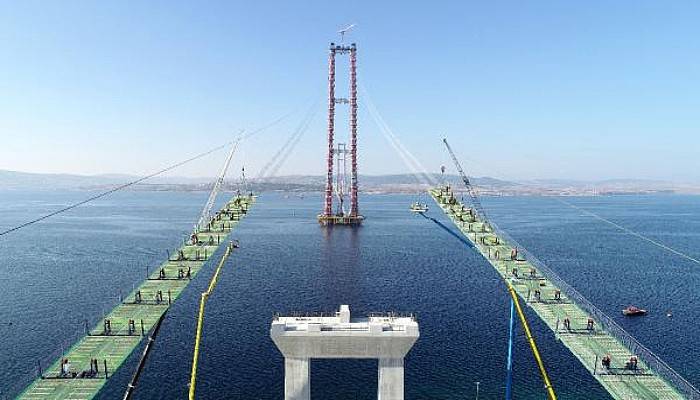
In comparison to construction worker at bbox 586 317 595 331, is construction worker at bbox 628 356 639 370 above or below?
below

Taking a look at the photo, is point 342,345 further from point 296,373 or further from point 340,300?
point 340,300

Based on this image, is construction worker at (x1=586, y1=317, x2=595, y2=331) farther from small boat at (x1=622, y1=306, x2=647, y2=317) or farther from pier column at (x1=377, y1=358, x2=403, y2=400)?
small boat at (x1=622, y1=306, x2=647, y2=317)

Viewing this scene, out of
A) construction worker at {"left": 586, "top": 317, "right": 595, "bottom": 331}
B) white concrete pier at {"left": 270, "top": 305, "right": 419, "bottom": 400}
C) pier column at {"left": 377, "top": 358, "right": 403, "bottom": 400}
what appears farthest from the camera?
construction worker at {"left": 586, "top": 317, "right": 595, "bottom": 331}

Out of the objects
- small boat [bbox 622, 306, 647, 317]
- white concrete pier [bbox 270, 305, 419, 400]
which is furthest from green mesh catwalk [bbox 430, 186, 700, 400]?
white concrete pier [bbox 270, 305, 419, 400]

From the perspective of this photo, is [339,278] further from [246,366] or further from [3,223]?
[3,223]

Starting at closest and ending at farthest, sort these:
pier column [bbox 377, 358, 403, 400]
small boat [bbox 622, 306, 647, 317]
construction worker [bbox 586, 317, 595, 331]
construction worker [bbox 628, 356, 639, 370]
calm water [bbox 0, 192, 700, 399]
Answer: construction worker [bbox 628, 356, 639, 370]
pier column [bbox 377, 358, 403, 400]
construction worker [bbox 586, 317, 595, 331]
calm water [bbox 0, 192, 700, 399]
small boat [bbox 622, 306, 647, 317]

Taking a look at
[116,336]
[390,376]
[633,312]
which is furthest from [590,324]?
[116,336]

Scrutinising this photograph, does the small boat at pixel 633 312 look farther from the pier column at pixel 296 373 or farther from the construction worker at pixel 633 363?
the pier column at pixel 296 373

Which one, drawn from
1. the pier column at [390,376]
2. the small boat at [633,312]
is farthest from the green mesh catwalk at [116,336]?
the small boat at [633,312]
